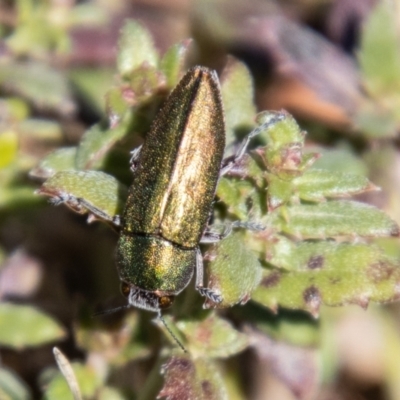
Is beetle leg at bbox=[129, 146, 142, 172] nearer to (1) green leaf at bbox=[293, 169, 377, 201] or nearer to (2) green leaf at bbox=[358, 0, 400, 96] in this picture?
(1) green leaf at bbox=[293, 169, 377, 201]

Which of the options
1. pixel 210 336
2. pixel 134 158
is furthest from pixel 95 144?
pixel 210 336

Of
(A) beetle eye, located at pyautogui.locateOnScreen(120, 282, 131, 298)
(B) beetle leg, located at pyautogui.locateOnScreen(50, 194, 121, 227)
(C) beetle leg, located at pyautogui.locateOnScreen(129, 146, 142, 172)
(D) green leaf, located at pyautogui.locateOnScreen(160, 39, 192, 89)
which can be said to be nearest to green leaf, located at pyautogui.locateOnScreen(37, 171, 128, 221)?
(B) beetle leg, located at pyautogui.locateOnScreen(50, 194, 121, 227)

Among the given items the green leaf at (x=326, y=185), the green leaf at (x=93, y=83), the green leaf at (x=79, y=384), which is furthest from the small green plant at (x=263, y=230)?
the green leaf at (x=93, y=83)

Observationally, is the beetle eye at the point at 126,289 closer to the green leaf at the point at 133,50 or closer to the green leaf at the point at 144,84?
the green leaf at the point at 144,84

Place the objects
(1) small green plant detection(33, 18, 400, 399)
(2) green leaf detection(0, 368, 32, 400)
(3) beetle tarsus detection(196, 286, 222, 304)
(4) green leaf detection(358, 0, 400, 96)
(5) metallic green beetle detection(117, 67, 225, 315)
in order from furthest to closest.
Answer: (4) green leaf detection(358, 0, 400, 96), (2) green leaf detection(0, 368, 32, 400), (5) metallic green beetle detection(117, 67, 225, 315), (1) small green plant detection(33, 18, 400, 399), (3) beetle tarsus detection(196, 286, 222, 304)

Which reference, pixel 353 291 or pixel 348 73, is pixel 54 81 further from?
pixel 353 291
